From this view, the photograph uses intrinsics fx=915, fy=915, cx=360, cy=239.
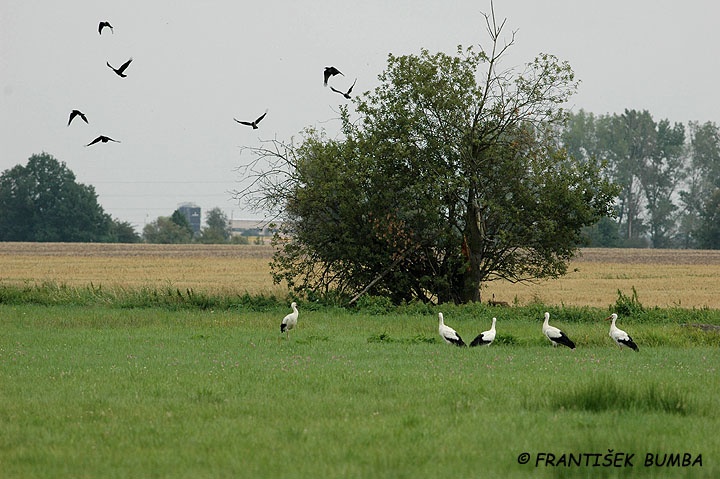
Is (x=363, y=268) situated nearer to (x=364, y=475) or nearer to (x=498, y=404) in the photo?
(x=498, y=404)

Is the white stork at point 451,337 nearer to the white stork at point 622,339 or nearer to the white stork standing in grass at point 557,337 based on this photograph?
the white stork standing in grass at point 557,337

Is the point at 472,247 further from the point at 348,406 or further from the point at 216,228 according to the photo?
the point at 216,228

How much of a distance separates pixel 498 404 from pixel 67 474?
221 inches

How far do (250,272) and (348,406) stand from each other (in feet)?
178

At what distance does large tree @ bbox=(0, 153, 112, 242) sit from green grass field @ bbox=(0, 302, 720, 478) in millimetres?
102645

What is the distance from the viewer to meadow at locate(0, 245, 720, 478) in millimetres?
8844

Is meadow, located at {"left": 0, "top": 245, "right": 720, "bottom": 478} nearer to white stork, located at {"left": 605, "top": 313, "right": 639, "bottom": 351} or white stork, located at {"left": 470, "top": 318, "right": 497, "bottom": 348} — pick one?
white stork, located at {"left": 470, "top": 318, "right": 497, "bottom": 348}

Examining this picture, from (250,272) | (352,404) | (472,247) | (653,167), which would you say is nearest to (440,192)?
(472,247)

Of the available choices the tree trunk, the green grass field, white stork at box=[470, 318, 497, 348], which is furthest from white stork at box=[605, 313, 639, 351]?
the tree trunk

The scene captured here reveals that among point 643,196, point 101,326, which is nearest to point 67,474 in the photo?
point 101,326

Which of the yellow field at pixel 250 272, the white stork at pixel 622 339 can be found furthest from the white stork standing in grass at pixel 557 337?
the yellow field at pixel 250 272

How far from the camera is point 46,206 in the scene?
398ft

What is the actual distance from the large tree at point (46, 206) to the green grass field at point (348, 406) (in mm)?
102645

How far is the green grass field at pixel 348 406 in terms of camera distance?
8.86 m
